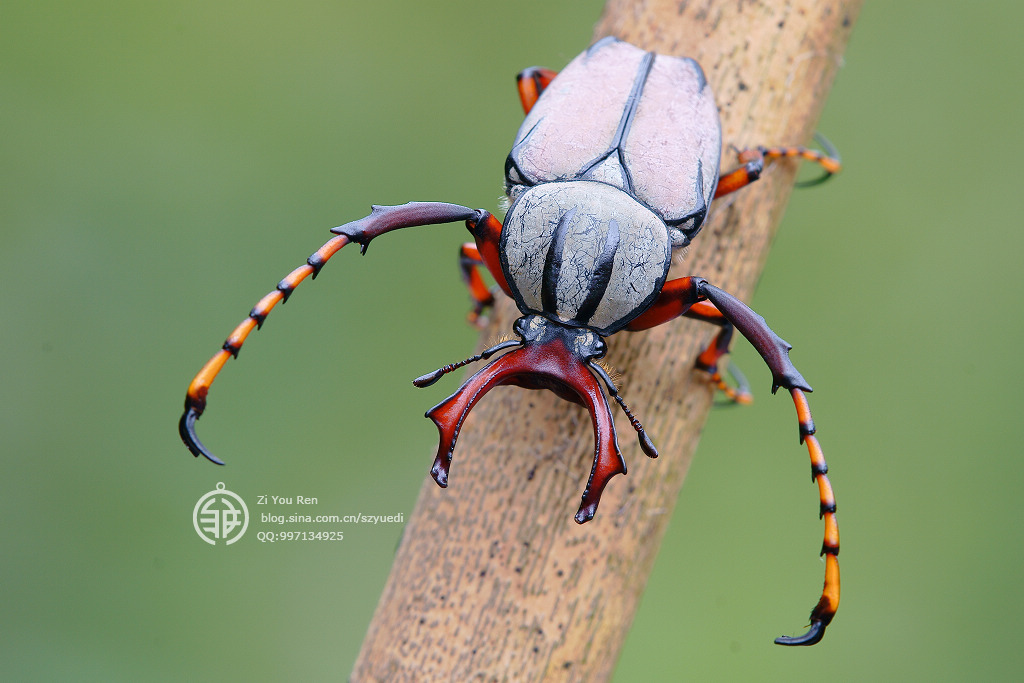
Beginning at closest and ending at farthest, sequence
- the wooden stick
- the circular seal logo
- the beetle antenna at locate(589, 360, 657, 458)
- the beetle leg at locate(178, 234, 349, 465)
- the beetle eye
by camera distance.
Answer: the beetle leg at locate(178, 234, 349, 465)
the beetle antenna at locate(589, 360, 657, 458)
the wooden stick
the beetle eye
the circular seal logo

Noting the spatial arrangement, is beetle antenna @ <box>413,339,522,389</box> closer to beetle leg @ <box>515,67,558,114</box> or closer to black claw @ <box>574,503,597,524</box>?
black claw @ <box>574,503,597,524</box>

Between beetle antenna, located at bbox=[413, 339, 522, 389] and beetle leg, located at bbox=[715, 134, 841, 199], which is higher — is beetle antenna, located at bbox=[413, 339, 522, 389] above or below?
below

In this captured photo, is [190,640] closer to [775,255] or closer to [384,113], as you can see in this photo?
[384,113]

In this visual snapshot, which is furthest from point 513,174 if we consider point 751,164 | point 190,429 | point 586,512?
point 190,429

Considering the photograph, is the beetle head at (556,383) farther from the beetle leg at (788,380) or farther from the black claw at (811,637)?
the black claw at (811,637)

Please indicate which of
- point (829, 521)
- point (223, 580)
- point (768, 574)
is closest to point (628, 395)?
point (829, 521)

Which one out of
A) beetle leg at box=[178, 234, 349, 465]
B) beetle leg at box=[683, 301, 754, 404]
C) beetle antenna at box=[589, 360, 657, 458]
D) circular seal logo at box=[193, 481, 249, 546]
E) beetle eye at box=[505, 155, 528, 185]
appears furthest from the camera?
circular seal logo at box=[193, 481, 249, 546]

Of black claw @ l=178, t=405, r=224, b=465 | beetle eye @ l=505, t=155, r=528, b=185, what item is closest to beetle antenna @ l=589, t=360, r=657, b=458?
beetle eye @ l=505, t=155, r=528, b=185
